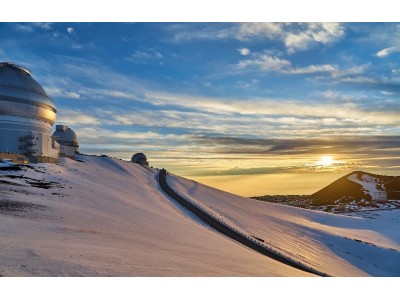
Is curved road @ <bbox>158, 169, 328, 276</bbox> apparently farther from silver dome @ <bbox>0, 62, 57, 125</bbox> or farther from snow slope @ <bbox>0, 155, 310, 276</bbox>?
silver dome @ <bbox>0, 62, 57, 125</bbox>

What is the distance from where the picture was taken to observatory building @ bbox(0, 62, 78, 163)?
4884 cm

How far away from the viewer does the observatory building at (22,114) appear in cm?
4884

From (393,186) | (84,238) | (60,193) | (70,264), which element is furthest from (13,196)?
(393,186)

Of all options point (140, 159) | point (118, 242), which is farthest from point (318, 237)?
point (140, 159)

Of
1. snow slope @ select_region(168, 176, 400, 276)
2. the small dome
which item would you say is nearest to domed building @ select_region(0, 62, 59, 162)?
the small dome

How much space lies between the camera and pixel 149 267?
12664 mm

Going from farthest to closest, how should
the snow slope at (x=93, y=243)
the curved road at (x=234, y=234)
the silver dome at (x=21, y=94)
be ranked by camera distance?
the silver dome at (x=21, y=94) < the curved road at (x=234, y=234) < the snow slope at (x=93, y=243)

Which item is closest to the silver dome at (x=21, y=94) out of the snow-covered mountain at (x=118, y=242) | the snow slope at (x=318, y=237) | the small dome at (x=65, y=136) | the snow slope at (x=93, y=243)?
the snow-covered mountain at (x=118, y=242)

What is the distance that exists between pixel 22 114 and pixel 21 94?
2.91 m

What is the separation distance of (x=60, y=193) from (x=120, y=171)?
40.5 metres

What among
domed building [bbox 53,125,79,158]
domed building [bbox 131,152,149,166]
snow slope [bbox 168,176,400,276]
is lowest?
snow slope [bbox 168,176,400,276]

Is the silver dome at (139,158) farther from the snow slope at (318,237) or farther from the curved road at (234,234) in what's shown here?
the curved road at (234,234)

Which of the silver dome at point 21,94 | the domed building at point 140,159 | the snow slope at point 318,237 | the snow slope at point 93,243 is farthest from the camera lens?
the domed building at point 140,159

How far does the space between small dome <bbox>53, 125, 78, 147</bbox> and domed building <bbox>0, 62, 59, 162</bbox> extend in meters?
23.9
